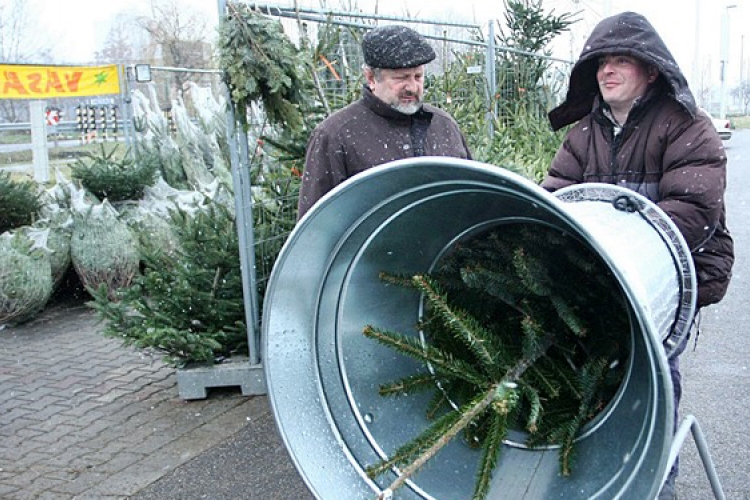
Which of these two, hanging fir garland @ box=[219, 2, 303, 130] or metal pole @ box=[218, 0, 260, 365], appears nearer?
hanging fir garland @ box=[219, 2, 303, 130]

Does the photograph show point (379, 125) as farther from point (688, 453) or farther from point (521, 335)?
point (688, 453)

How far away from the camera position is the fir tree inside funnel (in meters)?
→ 1.98

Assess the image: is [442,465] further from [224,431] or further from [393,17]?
[393,17]

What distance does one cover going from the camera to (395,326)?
7.50 feet

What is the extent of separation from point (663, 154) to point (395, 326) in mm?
1160

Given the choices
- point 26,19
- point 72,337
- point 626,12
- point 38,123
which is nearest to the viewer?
point 626,12

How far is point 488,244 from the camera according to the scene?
89.0 inches

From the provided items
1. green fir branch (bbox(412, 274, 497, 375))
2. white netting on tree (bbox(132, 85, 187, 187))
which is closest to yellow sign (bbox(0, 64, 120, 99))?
white netting on tree (bbox(132, 85, 187, 187))

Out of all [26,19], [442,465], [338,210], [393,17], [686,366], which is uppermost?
[26,19]

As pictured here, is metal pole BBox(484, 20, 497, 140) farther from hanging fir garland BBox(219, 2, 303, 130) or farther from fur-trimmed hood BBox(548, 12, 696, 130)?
fur-trimmed hood BBox(548, 12, 696, 130)

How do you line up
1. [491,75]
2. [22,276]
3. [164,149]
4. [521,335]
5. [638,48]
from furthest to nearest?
[164,149] → [491,75] → [22,276] → [638,48] → [521,335]

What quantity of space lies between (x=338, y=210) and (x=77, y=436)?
284cm

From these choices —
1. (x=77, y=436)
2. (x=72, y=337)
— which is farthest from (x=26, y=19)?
(x=77, y=436)

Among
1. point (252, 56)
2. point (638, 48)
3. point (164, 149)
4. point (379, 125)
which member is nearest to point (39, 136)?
point (164, 149)
